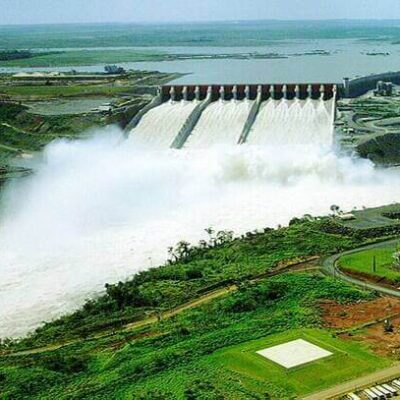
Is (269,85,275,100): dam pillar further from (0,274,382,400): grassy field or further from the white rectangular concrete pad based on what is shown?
the white rectangular concrete pad

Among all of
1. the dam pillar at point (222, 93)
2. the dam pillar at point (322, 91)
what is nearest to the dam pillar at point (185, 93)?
the dam pillar at point (222, 93)

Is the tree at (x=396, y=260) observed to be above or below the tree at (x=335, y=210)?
Result: above

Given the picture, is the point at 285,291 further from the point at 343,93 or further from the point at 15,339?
the point at 343,93

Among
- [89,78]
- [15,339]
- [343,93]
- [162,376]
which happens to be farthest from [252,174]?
[89,78]

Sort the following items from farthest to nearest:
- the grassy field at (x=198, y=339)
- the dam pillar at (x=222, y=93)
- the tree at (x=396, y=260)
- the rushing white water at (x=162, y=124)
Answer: the dam pillar at (x=222, y=93) < the rushing white water at (x=162, y=124) < the tree at (x=396, y=260) < the grassy field at (x=198, y=339)

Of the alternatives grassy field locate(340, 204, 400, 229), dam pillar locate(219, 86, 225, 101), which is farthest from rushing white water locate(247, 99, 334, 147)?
grassy field locate(340, 204, 400, 229)

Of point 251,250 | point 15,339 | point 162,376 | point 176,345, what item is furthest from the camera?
point 251,250

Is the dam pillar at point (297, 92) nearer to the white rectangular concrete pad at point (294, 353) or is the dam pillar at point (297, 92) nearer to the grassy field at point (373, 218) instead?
the grassy field at point (373, 218)
